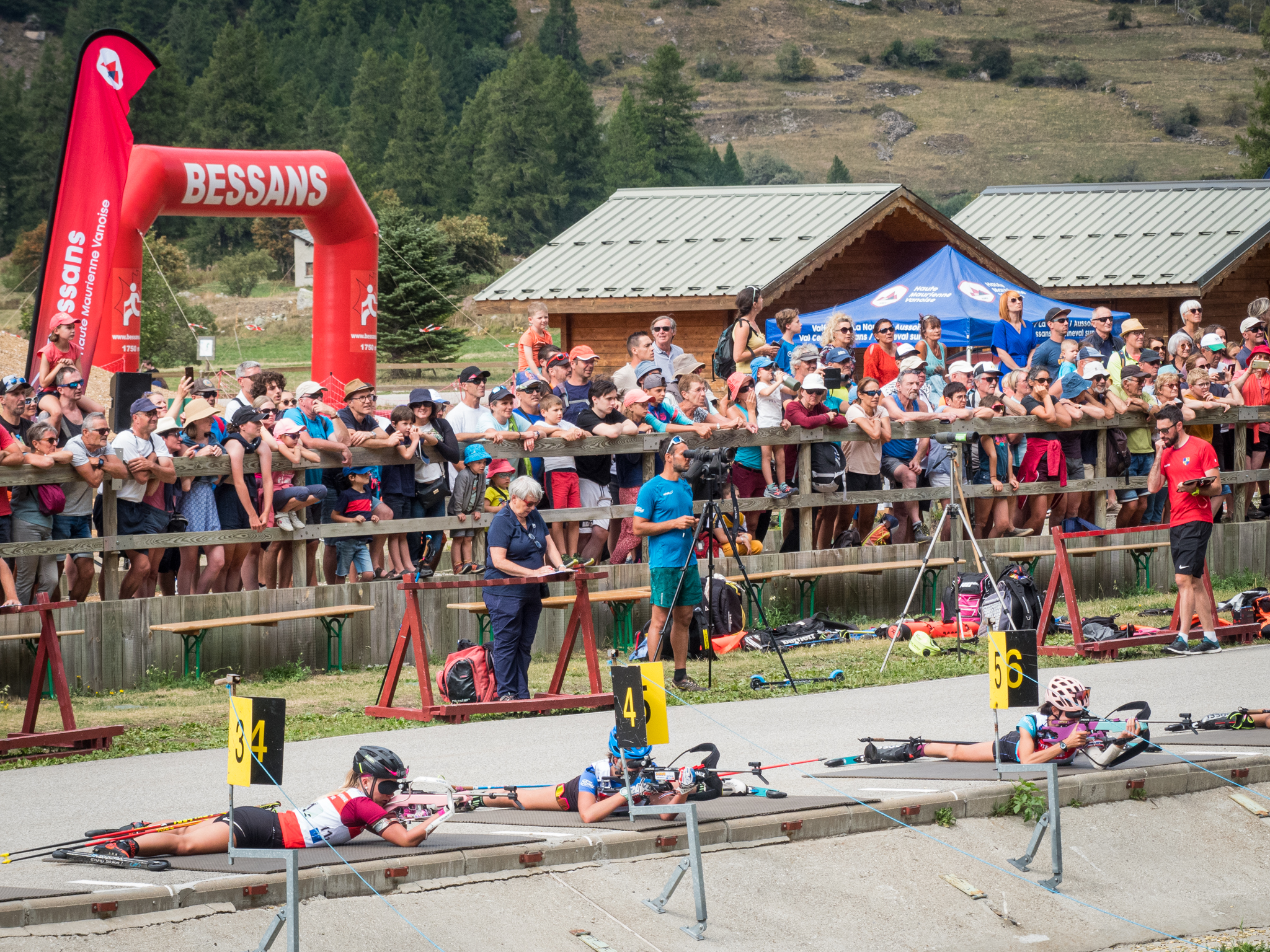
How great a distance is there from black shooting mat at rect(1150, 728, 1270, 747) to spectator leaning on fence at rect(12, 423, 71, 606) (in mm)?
7791

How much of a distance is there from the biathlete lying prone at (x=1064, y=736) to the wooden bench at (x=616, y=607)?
4.43m

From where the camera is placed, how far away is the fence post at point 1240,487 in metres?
18.4

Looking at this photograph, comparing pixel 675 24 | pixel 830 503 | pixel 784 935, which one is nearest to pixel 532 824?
pixel 784 935

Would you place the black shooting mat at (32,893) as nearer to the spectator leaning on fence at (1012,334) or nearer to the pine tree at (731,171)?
the spectator leaning on fence at (1012,334)

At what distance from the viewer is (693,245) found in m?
27.8

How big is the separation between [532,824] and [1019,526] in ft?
32.9

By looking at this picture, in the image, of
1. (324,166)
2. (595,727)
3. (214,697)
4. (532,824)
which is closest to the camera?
(532,824)

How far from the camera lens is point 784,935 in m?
7.78

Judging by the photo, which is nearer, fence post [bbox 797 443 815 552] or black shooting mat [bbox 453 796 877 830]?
black shooting mat [bbox 453 796 877 830]

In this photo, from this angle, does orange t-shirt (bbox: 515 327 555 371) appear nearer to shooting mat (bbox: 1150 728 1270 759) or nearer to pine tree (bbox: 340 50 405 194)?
shooting mat (bbox: 1150 728 1270 759)

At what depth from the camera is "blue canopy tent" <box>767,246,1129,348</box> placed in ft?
75.2

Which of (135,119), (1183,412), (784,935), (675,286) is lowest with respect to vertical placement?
(784,935)

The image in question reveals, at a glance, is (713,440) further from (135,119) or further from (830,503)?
(135,119)

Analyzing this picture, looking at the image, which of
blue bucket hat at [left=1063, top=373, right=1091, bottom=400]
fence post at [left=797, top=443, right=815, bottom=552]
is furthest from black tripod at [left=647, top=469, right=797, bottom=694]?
blue bucket hat at [left=1063, top=373, right=1091, bottom=400]
